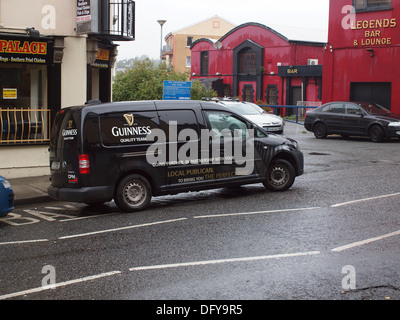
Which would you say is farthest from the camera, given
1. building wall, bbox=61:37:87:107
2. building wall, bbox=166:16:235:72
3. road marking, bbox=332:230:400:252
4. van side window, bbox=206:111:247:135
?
building wall, bbox=166:16:235:72

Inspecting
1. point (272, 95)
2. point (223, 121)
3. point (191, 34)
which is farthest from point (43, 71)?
point (191, 34)

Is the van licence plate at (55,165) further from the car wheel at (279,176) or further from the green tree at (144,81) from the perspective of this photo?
the green tree at (144,81)

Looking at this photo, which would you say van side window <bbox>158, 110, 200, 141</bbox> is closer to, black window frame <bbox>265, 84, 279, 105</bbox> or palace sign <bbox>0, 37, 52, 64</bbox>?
palace sign <bbox>0, 37, 52, 64</bbox>

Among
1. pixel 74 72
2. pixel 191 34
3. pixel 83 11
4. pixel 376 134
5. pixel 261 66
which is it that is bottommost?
pixel 376 134

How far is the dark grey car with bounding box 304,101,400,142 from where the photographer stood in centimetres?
2252

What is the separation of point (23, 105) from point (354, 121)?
46.0 feet

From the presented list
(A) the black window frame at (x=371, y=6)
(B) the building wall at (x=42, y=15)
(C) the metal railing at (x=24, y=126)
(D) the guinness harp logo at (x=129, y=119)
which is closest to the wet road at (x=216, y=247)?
(D) the guinness harp logo at (x=129, y=119)

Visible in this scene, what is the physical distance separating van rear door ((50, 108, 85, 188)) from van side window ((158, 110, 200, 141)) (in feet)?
4.96

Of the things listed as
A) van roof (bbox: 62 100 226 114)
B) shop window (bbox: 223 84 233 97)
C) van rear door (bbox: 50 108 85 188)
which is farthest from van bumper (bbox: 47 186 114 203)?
shop window (bbox: 223 84 233 97)

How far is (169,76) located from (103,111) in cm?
2175

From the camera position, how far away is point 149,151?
402 inches

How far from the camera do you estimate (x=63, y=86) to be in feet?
48.9

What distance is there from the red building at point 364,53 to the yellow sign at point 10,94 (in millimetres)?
19404

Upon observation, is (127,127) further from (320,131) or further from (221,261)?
(320,131)
